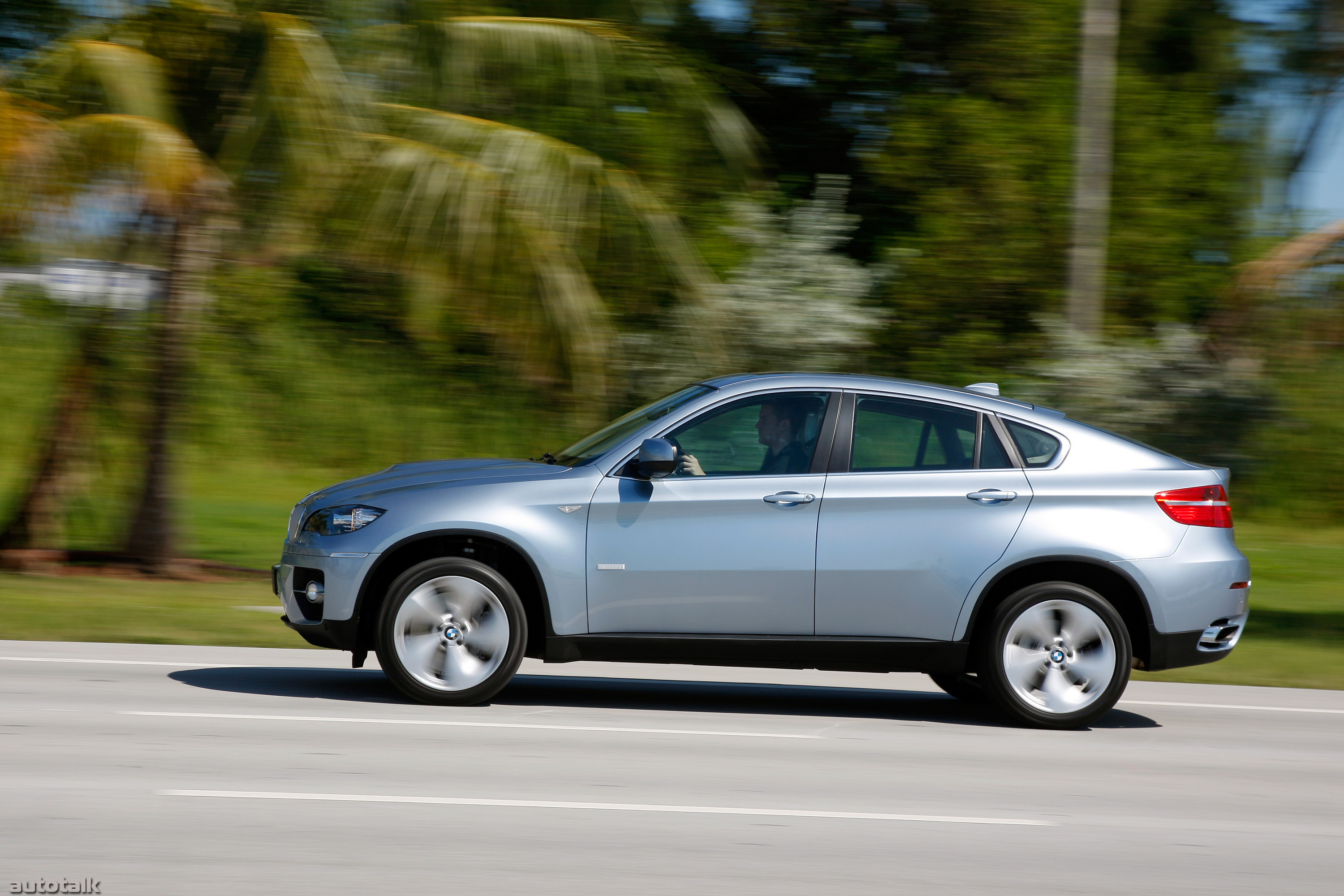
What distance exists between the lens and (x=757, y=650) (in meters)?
7.09

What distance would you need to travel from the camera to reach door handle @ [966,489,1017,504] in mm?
7250

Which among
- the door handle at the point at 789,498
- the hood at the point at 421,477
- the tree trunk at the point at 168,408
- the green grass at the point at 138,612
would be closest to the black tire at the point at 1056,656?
the door handle at the point at 789,498

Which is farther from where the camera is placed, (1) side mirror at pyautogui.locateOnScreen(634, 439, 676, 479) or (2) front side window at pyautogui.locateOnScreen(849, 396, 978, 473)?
(2) front side window at pyautogui.locateOnScreen(849, 396, 978, 473)

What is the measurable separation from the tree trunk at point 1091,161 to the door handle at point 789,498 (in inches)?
404

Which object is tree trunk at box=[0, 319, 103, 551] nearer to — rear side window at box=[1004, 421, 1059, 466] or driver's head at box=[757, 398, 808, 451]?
driver's head at box=[757, 398, 808, 451]

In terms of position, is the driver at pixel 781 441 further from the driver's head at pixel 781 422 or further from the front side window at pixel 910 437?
the front side window at pixel 910 437

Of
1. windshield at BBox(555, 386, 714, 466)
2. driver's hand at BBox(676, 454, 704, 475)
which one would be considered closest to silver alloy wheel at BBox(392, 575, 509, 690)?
windshield at BBox(555, 386, 714, 466)

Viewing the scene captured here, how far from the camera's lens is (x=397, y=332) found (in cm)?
1722

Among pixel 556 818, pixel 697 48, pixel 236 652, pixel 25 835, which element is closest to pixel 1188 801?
pixel 556 818

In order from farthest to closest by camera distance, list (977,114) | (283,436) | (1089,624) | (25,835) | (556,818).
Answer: (977,114) → (283,436) → (1089,624) → (556,818) → (25,835)

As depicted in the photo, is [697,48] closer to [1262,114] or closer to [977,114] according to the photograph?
[977,114]

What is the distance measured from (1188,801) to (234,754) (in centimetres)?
396

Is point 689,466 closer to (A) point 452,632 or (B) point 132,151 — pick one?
(A) point 452,632

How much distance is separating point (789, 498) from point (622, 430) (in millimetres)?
982
